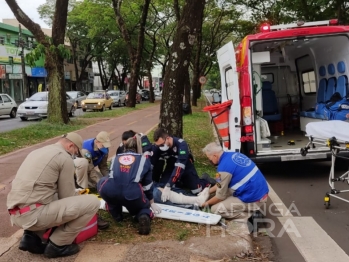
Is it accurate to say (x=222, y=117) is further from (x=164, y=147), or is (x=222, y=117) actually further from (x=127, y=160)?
(x=127, y=160)

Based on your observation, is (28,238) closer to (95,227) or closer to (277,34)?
(95,227)

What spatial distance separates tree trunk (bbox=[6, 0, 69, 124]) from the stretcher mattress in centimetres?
1111

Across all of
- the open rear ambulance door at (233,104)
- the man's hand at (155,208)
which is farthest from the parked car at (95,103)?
the man's hand at (155,208)

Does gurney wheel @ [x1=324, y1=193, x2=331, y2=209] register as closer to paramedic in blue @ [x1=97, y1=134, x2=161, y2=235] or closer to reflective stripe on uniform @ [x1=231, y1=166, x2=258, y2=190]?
reflective stripe on uniform @ [x1=231, y1=166, x2=258, y2=190]

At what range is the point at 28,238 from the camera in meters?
4.42

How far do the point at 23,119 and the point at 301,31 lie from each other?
60.1 ft

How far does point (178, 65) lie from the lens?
8742 mm

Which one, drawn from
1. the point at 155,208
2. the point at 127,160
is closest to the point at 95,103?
the point at 155,208

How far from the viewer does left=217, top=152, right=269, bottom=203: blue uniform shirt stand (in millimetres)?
5375

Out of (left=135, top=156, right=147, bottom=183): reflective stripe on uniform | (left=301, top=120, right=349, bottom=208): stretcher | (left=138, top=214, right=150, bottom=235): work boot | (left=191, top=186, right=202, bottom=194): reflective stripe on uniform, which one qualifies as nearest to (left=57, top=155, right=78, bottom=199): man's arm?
(left=135, top=156, right=147, bottom=183): reflective stripe on uniform

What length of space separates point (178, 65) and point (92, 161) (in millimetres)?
2920

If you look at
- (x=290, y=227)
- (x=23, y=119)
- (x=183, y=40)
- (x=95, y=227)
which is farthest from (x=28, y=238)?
(x=23, y=119)

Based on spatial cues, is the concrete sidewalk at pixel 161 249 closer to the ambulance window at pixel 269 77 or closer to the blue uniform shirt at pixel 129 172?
the blue uniform shirt at pixel 129 172

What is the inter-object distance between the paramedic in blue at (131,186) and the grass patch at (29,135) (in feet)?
22.2
